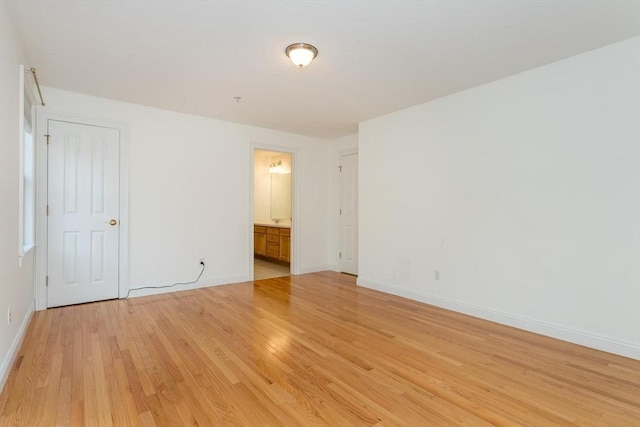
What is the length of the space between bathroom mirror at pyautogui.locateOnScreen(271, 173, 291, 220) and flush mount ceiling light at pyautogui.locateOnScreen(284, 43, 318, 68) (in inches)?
169

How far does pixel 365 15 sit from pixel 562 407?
281 cm

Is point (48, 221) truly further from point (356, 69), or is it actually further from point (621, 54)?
point (621, 54)

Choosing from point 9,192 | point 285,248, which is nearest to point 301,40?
point 9,192

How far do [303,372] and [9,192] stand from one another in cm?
246

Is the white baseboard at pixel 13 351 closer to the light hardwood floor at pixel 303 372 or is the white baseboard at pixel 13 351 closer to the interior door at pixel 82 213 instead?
the light hardwood floor at pixel 303 372

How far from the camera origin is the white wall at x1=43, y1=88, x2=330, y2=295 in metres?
4.14

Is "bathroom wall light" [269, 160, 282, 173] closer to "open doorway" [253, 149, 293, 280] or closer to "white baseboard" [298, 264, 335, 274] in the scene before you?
"open doorway" [253, 149, 293, 280]

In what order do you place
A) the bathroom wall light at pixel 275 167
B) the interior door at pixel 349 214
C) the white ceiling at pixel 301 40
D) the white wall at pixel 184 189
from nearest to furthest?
the white ceiling at pixel 301 40
the white wall at pixel 184 189
the interior door at pixel 349 214
the bathroom wall light at pixel 275 167

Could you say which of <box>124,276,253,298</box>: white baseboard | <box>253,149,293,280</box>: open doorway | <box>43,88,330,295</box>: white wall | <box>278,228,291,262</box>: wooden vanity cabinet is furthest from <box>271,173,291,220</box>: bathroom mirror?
<box>124,276,253,298</box>: white baseboard

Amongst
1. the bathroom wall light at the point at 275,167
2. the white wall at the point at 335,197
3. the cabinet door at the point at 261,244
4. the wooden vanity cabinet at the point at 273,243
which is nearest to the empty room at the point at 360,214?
the white wall at the point at 335,197

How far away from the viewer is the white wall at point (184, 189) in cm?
414

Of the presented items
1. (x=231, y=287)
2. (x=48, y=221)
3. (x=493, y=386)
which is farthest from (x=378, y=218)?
(x=48, y=221)

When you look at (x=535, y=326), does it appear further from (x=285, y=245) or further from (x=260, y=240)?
(x=260, y=240)

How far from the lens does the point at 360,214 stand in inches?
197
